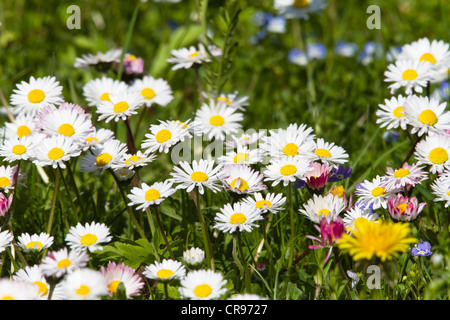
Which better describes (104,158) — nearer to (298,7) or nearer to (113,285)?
(113,285)

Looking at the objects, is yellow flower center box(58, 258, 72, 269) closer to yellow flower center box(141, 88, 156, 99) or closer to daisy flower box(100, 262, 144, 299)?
daisy flower box(100, 262, 144, 299)

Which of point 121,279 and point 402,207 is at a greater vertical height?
point 402,207

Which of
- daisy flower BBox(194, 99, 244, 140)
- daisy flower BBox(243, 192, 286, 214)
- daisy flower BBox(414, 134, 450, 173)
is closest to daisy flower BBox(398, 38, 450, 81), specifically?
daisy flower BBox(414, 134, 450, 173)

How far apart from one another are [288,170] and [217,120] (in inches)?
22.5

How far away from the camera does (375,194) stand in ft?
5.96

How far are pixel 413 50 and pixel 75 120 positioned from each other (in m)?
1.41

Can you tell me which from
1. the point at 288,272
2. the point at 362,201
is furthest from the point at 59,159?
the point at 362,201

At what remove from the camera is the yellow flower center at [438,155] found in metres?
1.83

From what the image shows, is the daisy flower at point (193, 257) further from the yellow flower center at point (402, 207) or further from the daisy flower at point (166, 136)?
the yellow flower center at point (402, 207)

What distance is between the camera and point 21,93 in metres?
2.14

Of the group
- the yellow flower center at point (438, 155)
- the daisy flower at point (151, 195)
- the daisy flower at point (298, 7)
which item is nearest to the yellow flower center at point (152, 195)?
the daisy flower at point (151, 195)

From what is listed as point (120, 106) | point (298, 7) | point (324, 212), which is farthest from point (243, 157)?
point (298, 7)

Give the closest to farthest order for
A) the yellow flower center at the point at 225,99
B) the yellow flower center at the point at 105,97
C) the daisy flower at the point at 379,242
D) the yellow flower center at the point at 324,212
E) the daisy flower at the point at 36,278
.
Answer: the daisy flower at the point at 379,242 < the daisy flower at the point at 36,278 < the yellow flower center at the point at 324,212 < the yellow flower center at the point at 105,97 < the yellow flower center at the point at 225,99

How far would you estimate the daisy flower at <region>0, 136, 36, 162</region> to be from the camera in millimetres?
1852
